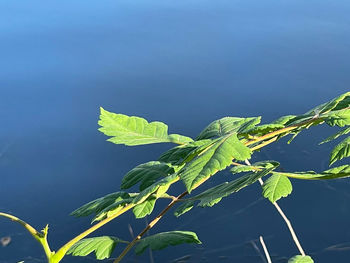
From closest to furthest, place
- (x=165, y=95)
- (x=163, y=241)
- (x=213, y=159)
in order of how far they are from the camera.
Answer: (x=213, y=159), (x=163, y=241), (x=165, y=95)

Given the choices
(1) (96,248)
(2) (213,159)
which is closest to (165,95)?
(1) (96,248)

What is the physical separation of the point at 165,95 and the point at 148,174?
1.39 meters

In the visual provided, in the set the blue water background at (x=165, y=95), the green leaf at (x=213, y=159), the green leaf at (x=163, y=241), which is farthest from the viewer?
the blue water background at (x=165, y=95)

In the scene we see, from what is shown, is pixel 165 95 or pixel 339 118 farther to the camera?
pixel 165 95

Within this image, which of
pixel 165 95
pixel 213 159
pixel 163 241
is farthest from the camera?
pixel 165 95

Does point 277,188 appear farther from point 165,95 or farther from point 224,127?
point 165,95

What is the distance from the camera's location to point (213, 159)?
0.24 metres

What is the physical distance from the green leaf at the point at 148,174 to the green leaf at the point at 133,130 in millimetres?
18

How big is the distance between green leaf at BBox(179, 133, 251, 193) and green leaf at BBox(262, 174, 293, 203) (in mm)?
66

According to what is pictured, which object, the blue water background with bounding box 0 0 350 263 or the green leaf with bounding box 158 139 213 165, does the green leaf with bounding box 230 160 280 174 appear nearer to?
the green leaf with bounding box 158 139 213 165

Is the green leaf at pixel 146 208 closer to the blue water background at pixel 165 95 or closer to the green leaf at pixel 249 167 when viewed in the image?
the green leaf at pixel 249 167

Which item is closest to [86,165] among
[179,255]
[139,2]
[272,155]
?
[179,255]

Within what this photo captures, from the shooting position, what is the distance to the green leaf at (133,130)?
1.03 ft

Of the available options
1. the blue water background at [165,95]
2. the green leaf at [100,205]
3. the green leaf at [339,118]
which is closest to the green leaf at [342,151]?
the green leaf at [339,118]
